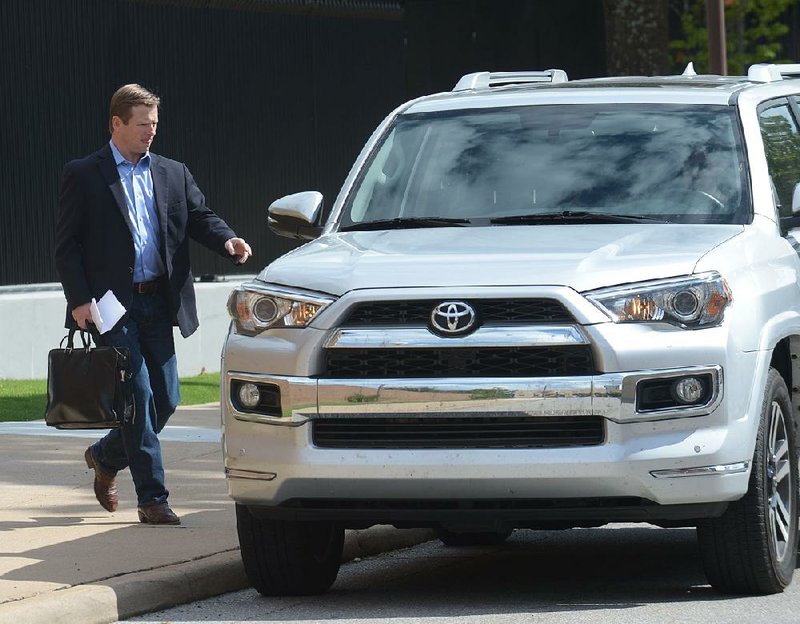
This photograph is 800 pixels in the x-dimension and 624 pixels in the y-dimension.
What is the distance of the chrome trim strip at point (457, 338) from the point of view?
6703 millimetres

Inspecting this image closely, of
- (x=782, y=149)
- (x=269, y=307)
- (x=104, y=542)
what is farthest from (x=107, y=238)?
(x=782, y=149)

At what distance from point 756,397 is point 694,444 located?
399mm

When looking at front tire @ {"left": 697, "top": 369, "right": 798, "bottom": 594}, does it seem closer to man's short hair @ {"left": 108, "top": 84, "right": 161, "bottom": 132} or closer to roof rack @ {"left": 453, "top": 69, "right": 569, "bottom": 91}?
roof rack @ {"left": 453, "top": 69, "right": 569, "bottom": 91}

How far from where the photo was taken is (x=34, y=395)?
1557 cm

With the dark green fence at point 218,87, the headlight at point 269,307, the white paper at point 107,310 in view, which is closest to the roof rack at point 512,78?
the white paper at point 107,310

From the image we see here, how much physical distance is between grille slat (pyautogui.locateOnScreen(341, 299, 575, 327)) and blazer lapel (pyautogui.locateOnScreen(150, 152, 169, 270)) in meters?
2.30

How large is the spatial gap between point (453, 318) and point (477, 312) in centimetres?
9

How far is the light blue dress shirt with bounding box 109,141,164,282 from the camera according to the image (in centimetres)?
895

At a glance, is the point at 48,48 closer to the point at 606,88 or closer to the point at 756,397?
the point at 606,88

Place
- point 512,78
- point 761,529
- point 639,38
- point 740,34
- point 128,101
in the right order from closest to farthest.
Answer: point 761,529 → point 128,101 → point 512,78 → point 639,38 → point 740,34

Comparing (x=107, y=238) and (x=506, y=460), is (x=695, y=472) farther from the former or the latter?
(x=107, y=238)

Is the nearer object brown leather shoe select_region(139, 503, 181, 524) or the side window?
the side window

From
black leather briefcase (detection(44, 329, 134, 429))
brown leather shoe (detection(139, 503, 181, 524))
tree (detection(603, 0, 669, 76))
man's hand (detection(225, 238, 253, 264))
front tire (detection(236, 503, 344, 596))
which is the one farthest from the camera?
tree (detection(603, 0, 669, 76))

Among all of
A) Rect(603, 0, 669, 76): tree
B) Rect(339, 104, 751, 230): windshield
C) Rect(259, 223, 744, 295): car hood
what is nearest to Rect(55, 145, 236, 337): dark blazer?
Rect(339, 104, 751, 230): windshield
